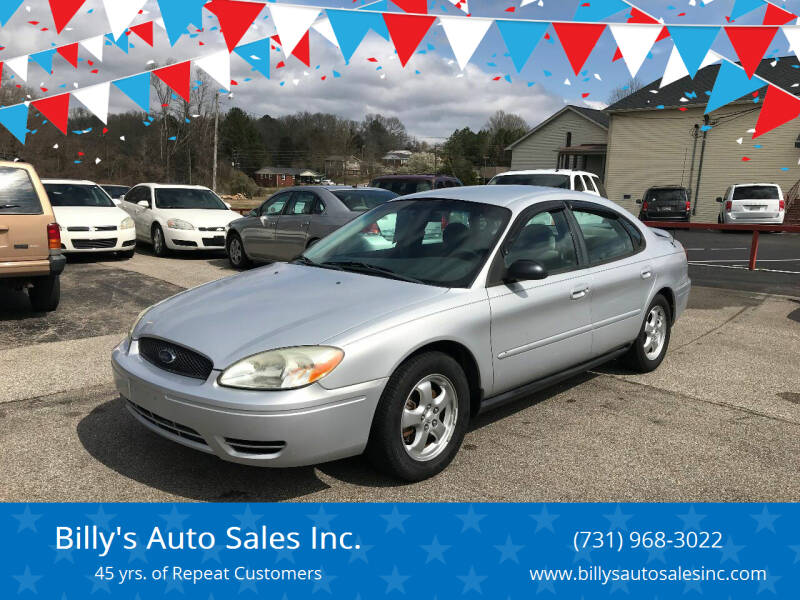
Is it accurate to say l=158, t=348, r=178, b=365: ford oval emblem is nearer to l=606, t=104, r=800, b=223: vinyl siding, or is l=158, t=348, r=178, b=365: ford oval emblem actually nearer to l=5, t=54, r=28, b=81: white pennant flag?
l=5, t=54, r=28, b=81: white pennant flag

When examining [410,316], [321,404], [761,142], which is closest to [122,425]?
[321,404]

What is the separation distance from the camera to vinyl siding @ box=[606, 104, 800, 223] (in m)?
27.4

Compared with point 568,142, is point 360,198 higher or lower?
lower

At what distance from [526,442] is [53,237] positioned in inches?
220

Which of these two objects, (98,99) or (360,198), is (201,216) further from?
(98,99)

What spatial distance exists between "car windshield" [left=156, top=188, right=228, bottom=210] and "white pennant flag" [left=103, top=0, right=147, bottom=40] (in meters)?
7.30

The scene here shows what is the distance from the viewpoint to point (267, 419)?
9.43 feet

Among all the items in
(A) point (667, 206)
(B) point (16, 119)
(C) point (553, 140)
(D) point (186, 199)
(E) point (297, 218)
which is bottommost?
(A) point (667, 206)

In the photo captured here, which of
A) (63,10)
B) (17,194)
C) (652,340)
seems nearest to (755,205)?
(652,340)

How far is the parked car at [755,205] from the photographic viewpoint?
21.2 metres

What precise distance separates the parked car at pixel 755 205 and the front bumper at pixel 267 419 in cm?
2110

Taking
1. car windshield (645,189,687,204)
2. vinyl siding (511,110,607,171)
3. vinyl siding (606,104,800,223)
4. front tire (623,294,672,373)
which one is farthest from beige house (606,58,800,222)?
front tire (623,294,672,373)

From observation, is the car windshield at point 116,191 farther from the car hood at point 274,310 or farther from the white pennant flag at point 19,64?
the car hood at point 274,310

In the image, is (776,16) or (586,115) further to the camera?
(586,115)
